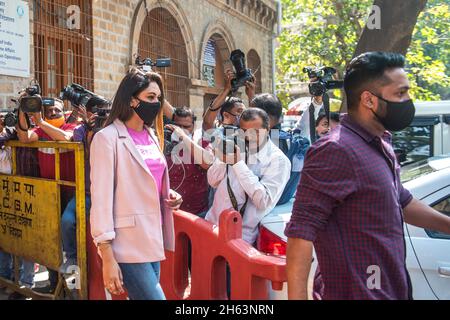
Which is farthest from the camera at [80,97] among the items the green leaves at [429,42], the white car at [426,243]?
the green leaves at [429,42]

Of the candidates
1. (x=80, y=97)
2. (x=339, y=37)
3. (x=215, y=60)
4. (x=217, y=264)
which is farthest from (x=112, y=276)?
(x=339, y=37)

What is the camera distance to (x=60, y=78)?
7582mm

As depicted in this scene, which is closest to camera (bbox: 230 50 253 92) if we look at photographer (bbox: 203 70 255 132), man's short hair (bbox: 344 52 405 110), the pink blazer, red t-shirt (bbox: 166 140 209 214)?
photographer (bbox: 203 70 255 132)

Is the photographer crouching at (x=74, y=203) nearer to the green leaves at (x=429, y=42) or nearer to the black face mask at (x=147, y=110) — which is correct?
the black face mask at (x=147, y=110)

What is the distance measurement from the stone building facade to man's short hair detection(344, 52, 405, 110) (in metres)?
5.58

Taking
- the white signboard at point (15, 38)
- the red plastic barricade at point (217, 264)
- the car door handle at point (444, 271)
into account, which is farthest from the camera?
the white signboard at point (15, 38)

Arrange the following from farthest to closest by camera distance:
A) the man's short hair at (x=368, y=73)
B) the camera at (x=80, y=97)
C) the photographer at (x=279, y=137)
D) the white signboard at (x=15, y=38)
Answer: the white signboard at (x=15, y=38)
the camera at (x=80, y=97)
the photographer at (x=279, y=137)
the man's short hair at (x=368, y=73)

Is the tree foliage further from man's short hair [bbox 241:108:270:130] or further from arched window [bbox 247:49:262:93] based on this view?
man's short hair [bbox 241:108:270:130]

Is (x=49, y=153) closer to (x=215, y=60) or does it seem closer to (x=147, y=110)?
(x=147, y=110)

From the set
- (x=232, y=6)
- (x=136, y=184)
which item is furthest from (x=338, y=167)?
(x=232, y=6)

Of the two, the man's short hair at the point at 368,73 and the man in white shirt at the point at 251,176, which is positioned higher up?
the man's short hair at the point at 368,73

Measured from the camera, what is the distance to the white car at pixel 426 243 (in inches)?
115

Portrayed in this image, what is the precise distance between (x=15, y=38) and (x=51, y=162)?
311 centimetres

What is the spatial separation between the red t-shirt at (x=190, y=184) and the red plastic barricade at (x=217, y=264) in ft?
2.14
